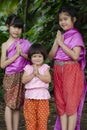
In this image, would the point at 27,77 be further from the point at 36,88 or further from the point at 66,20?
the point at 66,20

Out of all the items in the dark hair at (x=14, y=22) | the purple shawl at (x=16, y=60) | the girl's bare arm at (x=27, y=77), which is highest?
the dark hair at (x=14, y=22)

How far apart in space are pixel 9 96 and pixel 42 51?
2.15ft

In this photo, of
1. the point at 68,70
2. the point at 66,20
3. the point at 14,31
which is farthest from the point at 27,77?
the point at 66,20

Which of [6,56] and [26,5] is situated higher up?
[26,5]

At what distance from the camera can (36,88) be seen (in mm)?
4695

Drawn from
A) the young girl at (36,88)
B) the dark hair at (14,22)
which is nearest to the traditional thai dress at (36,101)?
the young girl at (36,88)

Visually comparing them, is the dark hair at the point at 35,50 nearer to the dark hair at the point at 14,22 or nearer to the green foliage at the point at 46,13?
the dark hair at the point at 14,22

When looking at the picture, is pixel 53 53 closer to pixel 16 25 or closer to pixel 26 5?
pixel 16 25

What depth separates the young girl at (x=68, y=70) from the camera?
4.73 metres

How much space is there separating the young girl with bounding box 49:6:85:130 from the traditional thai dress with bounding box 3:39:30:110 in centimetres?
38

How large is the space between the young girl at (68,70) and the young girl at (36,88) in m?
0.17

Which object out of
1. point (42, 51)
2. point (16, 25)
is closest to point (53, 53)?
point (42, 51)

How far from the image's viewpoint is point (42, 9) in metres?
6.39

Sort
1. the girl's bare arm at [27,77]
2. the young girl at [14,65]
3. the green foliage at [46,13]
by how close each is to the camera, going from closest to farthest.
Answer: the girl's bare arm at [27,77]
the young girl at [14,65]
the green foliage at [46,13]
